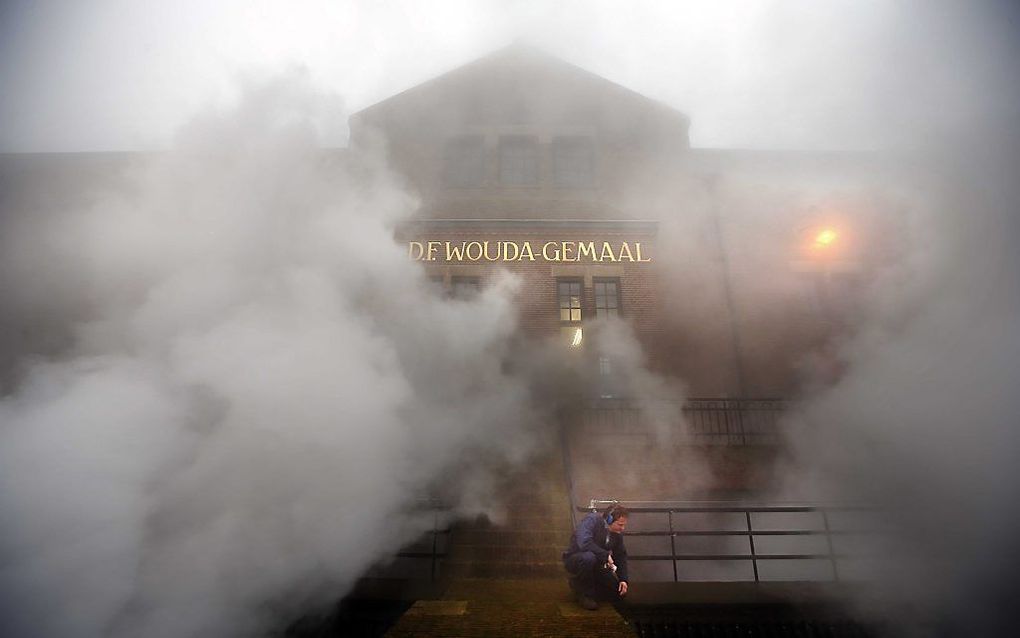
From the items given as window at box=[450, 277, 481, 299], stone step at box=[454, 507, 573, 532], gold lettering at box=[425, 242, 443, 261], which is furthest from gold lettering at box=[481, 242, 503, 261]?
stone step at box=[454, 507, 573, 532]

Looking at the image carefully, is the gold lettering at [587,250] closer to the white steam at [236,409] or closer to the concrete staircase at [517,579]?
the white steam at [236,409]

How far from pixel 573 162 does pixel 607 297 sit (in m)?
3.56

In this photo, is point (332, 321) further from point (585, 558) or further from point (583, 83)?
point (583, 83)

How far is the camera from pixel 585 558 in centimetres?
437

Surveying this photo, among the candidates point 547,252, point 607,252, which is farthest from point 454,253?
point 607,252

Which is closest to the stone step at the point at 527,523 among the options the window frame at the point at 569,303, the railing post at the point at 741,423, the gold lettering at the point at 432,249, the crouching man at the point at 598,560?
the crouching man at the point at 598,560

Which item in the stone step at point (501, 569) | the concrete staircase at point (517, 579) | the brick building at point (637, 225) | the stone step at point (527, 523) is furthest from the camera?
the brick building at point (637, 225)

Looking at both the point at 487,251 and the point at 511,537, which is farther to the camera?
the point at 487,251

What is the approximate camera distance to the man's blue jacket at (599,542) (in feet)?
14.4

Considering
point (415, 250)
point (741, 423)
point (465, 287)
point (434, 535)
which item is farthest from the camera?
point (415, 250)

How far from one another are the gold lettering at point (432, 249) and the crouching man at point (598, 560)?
676 centimetres

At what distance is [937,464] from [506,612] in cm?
616

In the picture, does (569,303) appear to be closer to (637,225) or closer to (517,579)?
(637,225)

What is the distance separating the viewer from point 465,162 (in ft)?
37.4
